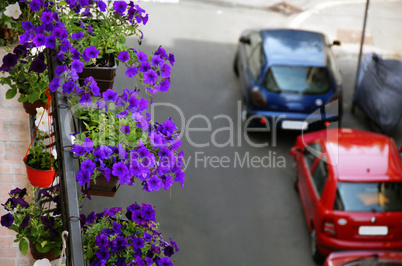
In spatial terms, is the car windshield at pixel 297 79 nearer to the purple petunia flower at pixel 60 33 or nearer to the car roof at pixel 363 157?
the car roof at pixel 363 157

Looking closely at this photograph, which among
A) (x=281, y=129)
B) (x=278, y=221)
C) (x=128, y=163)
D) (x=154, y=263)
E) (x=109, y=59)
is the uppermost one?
(x=109, y=59)

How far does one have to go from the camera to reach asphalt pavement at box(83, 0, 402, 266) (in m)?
9.57

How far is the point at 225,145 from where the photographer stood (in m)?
11.6

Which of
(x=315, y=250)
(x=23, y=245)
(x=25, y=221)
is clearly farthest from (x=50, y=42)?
(x=315, y=250)

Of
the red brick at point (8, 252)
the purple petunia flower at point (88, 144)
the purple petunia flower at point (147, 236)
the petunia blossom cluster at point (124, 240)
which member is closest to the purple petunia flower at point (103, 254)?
the petunia blossom cluster at point (124, 240)

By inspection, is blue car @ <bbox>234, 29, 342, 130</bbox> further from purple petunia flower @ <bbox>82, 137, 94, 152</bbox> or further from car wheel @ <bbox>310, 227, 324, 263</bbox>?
purple petunia flower @ <bbox>82, 137, 94, 152</bbox>

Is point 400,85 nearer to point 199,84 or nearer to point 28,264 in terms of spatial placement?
point 199,84

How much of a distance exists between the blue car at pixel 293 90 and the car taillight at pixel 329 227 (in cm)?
292

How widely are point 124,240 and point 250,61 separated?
8825 millimetres

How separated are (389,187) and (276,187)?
2.55m

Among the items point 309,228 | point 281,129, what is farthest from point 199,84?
point 309,228

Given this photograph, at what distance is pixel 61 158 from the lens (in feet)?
9.61

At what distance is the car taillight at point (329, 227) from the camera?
860cm

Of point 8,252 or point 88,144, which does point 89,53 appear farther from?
point 8,252
